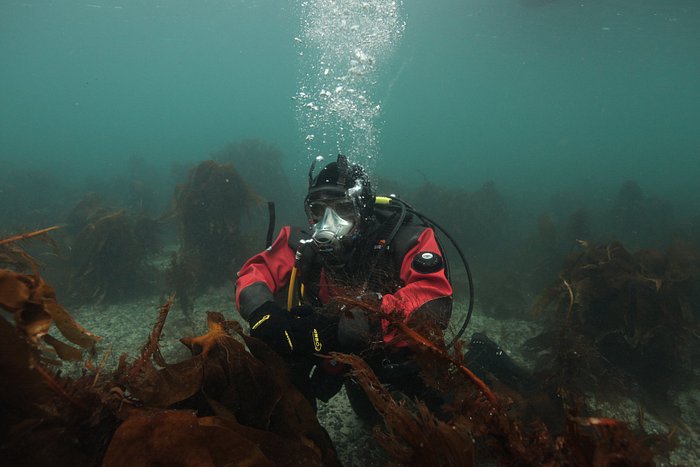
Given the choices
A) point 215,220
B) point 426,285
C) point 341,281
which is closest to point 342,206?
point 341,281

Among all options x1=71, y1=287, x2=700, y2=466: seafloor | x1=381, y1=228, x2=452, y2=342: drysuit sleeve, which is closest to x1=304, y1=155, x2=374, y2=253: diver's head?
x1=381, y1=228, x2=452, y2=342: drysuit sleeve

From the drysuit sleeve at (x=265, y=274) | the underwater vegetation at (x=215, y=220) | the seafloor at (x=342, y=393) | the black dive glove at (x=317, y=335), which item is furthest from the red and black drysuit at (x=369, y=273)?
the underwater vegetation at (x=215, y=220)

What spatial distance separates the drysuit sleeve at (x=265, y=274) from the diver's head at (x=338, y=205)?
0.44 metres

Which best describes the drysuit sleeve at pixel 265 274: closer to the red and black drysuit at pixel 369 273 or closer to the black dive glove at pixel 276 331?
the red and black drysuit at pixel 369 273

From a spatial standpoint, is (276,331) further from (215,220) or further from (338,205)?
(215,220)

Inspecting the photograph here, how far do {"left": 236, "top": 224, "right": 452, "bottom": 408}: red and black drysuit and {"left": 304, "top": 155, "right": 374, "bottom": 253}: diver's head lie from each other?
0.57ft

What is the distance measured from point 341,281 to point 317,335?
77 centimetres

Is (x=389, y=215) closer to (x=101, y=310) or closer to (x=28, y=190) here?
(x=101, y=310)

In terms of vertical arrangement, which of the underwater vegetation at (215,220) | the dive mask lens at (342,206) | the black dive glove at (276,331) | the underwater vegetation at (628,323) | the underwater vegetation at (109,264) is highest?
the dive mask lens at (342,206)

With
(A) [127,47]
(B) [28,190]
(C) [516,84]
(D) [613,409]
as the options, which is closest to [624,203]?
(D) [613,409]

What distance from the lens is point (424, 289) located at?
2.46 metres

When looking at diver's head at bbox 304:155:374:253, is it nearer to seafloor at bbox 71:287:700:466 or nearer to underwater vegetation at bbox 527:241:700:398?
seafloor at bbox 71:287:700:466

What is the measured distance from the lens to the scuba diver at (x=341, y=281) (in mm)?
2152

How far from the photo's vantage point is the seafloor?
3.31m
